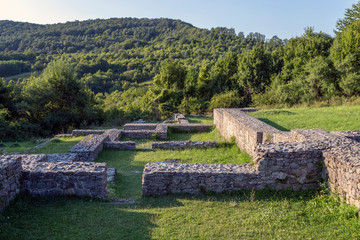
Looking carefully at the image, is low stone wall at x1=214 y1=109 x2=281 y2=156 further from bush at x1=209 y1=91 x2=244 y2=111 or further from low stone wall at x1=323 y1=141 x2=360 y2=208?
bush at x1=209 y1=91 x2=244 y2=111

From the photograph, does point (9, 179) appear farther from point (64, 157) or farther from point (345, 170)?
point (345, 170)

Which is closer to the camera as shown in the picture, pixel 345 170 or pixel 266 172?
pixel 345 170

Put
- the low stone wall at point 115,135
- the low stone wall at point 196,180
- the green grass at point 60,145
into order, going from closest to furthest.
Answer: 1. the low stone wall at point 196,180
2. the green grass at point 60,145
3. the low stone wall at point 115,135

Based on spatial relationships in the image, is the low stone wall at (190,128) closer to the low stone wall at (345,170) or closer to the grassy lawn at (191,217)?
the grassy lawn at (191,217)

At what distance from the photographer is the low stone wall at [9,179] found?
459 cm

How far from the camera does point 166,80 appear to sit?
30.6m

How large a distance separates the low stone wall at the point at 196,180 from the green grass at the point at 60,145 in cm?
741

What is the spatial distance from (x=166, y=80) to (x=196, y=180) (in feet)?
85.4

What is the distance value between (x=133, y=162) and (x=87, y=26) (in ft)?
298

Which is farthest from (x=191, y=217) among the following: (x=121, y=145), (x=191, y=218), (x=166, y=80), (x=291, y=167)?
(x=166, y=80)

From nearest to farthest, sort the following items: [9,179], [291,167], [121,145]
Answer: [9,179] < [291,167] < [121,145]

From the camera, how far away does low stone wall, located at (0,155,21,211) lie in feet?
15.1

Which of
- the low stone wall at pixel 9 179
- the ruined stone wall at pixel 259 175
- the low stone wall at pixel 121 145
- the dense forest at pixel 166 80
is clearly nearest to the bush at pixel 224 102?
the dense forest at pixel 166 80

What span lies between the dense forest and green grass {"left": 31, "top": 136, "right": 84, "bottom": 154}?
4.34 meters
